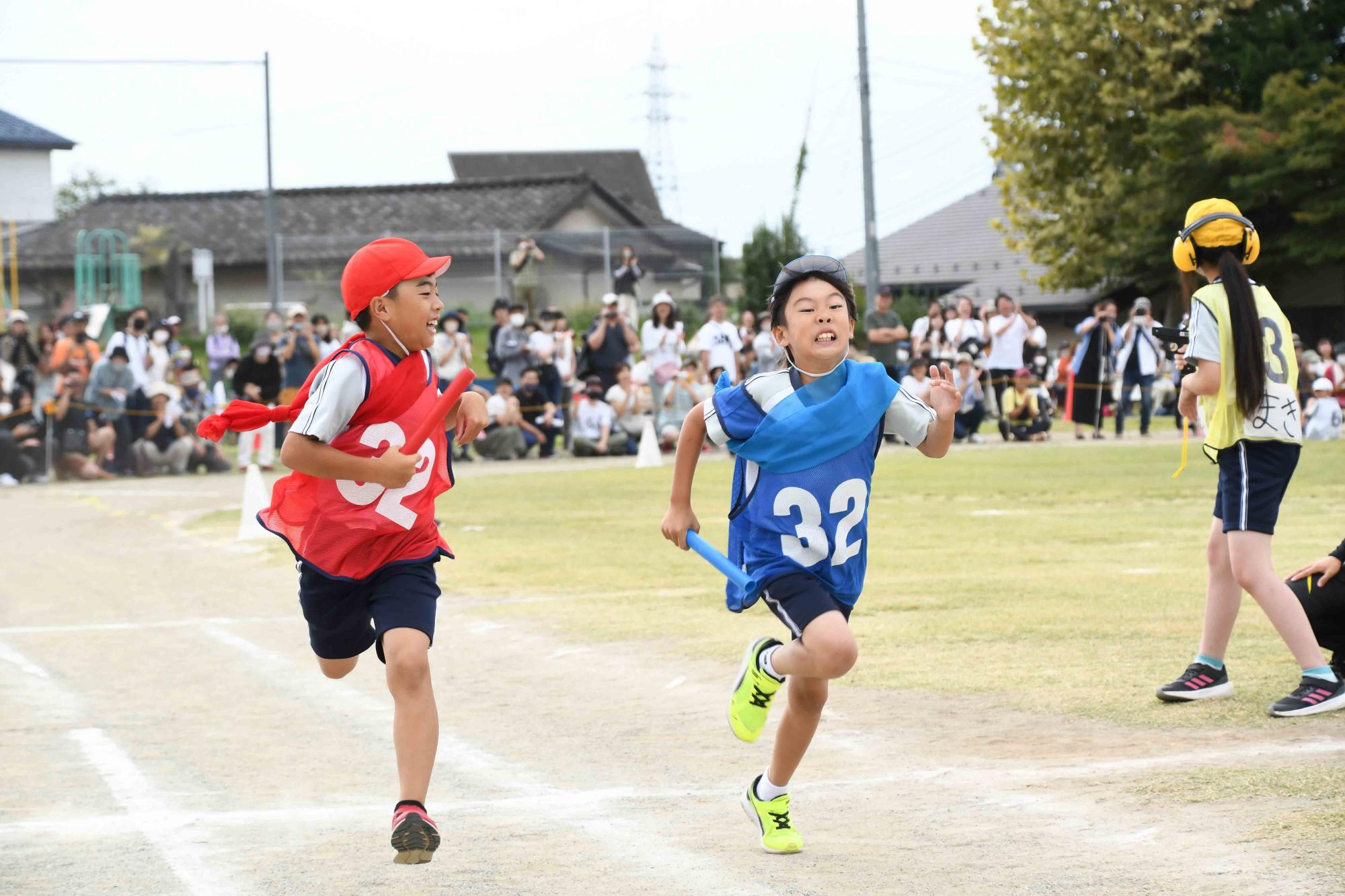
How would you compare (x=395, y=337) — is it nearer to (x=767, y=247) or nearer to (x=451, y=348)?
(x=451, y=348)

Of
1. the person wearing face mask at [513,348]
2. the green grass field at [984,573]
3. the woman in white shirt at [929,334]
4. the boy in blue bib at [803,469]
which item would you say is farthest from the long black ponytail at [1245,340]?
the woman in white shirt at [929,334]

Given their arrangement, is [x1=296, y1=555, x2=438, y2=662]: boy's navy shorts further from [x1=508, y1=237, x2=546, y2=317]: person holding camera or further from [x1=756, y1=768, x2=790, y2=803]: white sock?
[x1=508, y1=237, x2=546, y2=317]: person holding camera

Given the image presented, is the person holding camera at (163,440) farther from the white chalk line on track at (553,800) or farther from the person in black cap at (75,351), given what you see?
the white chalk line on track at (553,800)

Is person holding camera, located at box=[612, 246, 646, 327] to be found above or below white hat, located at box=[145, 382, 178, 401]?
above

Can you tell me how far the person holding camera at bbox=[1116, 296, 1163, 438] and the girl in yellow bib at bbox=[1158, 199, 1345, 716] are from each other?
17.7 meters

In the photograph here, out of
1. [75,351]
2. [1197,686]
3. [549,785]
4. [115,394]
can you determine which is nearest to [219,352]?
[75,351]

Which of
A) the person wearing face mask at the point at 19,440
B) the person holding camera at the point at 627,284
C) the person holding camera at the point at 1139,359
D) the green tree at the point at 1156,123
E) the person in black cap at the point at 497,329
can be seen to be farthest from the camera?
the green tree at the point at 1156,123

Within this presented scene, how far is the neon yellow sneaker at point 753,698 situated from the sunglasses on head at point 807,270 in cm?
112

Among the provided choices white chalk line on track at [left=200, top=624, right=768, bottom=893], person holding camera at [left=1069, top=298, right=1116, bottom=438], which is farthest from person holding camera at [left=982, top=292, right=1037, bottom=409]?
white chalk line on track at [left=200, top=624, right=768, bottom=893]

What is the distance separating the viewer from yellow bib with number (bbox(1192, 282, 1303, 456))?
6.29 m

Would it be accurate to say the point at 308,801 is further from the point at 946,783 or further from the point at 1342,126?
the point at 1342,126

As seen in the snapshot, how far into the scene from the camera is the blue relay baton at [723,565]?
188 inches

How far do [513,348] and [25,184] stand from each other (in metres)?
40.7

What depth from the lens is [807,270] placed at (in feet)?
15.7
